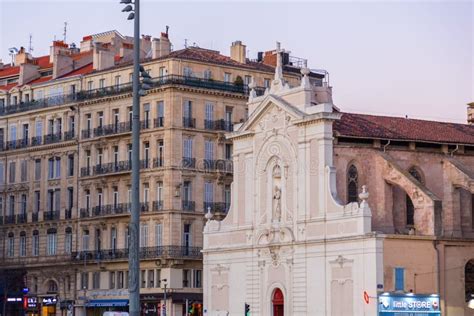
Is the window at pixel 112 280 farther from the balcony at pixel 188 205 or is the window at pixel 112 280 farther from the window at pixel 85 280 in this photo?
the balcony at pixel 188 205

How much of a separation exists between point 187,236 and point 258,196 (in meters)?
12.7

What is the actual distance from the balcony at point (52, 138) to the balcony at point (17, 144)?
2188 millimetres

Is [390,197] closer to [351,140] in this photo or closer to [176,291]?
[351,140]

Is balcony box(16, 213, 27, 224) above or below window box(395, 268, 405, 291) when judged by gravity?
above

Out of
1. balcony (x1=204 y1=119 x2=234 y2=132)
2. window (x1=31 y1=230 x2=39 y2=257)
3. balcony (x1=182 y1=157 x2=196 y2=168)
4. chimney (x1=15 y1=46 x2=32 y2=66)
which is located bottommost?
window (x1=31 y1=230 x2=39 y2=257)

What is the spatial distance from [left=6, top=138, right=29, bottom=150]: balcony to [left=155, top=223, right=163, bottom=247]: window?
16138 mm

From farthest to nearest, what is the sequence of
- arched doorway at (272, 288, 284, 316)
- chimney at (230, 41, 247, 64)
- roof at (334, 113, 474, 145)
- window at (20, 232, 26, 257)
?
window at (20, 232, 26, 257), chimney at (230, 41, 247, 64), arched doorway at (272, 288, 284, 316), roof at (334, 113, 474, 145)

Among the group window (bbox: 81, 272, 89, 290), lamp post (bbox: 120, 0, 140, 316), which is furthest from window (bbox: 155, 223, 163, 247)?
lamp post (bbox: 120, 0, 140, 316)

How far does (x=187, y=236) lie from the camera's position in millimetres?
81000

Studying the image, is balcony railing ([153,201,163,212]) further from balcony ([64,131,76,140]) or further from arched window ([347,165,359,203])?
arched window ([347,165,359,203])

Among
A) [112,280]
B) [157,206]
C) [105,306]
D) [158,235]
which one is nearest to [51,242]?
[112,280]

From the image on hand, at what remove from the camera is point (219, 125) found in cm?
8281

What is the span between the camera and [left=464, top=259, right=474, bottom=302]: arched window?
209 ft

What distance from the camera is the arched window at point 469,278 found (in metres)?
63.8
